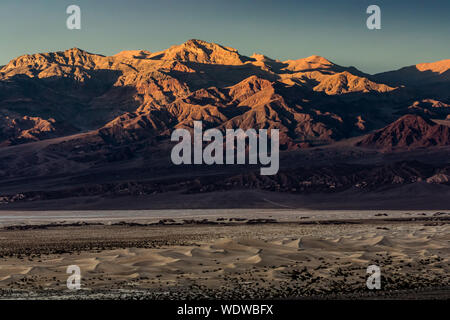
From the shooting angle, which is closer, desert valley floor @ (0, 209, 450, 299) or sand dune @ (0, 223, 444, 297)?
desert valley floor @ (0, 209, 450, 299)

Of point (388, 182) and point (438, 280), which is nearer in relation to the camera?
point (438, 280)

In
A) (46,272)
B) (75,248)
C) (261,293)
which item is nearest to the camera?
(261,293)

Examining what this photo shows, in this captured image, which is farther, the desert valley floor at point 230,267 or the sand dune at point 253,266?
the sand dune at point 253,266

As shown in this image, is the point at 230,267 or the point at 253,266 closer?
the point at 230,267

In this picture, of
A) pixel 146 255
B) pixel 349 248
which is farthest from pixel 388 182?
pixel 146 255
